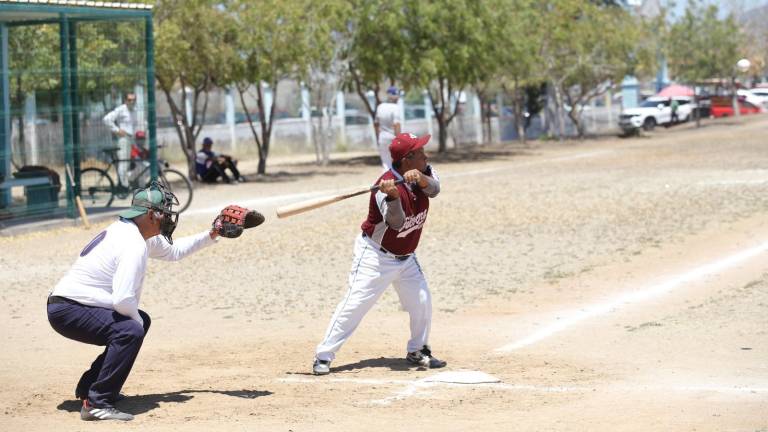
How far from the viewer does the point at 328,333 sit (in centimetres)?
815

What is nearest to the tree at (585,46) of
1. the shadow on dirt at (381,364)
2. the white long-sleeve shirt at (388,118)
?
the white long-sleeve shirt at (388,118)

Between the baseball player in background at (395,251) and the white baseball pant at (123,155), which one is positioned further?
the white baseball pant at (123,155)

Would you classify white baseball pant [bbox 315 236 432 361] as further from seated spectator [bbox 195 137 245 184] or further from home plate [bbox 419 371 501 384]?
seated spectator [bbox 195 137 245 184]

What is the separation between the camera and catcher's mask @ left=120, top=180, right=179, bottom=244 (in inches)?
276

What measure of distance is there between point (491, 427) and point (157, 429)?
191 cm

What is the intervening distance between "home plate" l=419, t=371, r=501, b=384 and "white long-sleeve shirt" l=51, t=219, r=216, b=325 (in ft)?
6.89

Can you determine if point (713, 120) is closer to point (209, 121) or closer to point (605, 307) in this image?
point (209, 121)

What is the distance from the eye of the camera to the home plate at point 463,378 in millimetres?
7836

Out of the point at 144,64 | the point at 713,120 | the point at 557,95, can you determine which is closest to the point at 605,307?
the point at 144,64

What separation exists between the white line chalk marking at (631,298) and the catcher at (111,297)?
3270 millimetres

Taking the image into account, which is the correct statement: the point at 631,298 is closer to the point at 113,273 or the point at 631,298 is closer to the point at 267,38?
the point at 113,273

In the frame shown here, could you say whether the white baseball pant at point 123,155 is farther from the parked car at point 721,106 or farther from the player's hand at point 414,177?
the parked car at point 721,106

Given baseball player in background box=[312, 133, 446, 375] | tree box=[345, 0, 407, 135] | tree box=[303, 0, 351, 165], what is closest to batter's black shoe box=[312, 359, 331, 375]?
baseball player in background box=[312, 133, 446, 375]

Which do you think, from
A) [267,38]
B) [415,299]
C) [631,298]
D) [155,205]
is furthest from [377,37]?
[155,205]
